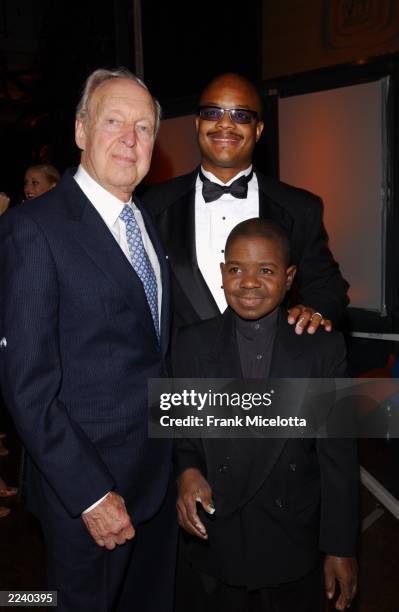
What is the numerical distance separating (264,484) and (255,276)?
64cm

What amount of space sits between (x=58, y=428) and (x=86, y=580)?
52cm

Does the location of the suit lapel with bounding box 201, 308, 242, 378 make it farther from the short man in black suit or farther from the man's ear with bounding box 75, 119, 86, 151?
the man's ear with bounding box 75, 119, 86, 151

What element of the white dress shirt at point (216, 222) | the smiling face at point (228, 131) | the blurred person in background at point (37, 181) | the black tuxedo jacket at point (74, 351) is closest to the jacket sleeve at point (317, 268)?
the white dress shirt at point (216, 222)

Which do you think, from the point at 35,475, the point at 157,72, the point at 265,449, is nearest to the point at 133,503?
the point at 35,475

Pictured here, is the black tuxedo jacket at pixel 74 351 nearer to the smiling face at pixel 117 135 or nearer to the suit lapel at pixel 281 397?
the smiling face at pixel 117 135

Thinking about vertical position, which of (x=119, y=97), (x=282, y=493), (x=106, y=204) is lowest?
(x=282, y=493)

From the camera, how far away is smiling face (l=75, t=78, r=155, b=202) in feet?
6.29

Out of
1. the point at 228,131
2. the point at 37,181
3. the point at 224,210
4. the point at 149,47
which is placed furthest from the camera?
the point at 149,47

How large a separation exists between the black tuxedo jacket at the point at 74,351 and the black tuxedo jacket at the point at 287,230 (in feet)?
2.07

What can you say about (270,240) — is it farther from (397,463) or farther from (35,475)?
(397,463)

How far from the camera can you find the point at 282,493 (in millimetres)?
1969

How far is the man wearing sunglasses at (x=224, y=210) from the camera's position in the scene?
259cm

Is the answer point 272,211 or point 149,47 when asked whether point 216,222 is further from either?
point 149,47

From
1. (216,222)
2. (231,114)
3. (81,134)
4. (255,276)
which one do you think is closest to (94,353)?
(255,276)
